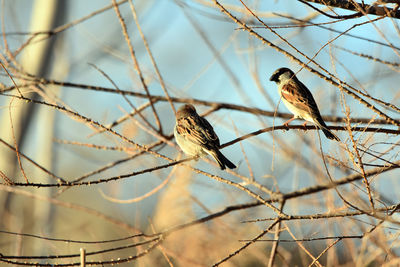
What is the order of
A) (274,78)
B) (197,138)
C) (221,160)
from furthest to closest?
1. (274,78)
2. (197,138)
3. (221,160)

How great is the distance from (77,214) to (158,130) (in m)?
11.0

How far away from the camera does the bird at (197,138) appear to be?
426 centimetres

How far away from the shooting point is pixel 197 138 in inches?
175

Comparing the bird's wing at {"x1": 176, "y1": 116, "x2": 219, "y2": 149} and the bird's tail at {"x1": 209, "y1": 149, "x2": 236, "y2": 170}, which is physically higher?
the bird's wing at {"x1": 176, "y1": 116, "x2": 219, "y2": 149}

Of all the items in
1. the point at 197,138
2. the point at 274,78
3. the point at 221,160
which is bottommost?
the point at 221,160

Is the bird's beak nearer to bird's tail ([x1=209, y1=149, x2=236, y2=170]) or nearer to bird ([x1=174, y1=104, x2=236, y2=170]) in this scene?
bird ([x1=174, y1=104, x2=236, y2=170])

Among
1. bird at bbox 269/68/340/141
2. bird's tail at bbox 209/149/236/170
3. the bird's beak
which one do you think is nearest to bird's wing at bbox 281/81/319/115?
bird at bbox 269/68/340/141

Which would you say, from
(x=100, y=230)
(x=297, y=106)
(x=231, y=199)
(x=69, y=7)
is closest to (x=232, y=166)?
(x=231, y=199)

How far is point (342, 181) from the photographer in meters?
2.69

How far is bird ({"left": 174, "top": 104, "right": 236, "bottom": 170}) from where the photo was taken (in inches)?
168

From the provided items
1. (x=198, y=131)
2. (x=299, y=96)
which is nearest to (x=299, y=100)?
(x=299, y=96)

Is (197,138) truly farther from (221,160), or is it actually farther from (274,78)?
(274,78)

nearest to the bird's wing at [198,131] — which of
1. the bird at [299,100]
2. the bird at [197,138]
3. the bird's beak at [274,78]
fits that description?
the bird at [197,138]

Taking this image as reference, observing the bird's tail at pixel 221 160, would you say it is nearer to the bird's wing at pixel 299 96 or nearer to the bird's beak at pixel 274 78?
the bird's wing at pixel 299 96
